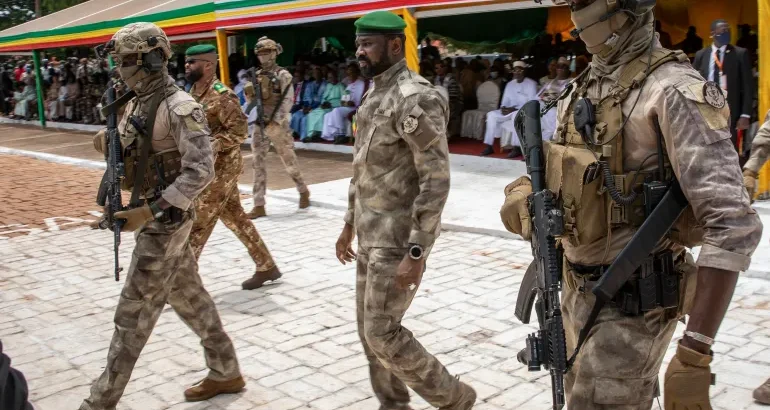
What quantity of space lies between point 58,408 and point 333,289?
2463 millimetres

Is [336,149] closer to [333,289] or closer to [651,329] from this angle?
[333,289]

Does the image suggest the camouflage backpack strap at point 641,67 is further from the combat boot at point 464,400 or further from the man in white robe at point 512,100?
the man in white robe at point 512,100

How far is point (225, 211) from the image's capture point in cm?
641

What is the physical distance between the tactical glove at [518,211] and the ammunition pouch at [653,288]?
1.20 ft

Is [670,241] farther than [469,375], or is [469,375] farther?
[469,375]

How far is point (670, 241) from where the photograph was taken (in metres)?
2.42

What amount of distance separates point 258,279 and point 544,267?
4232 mm

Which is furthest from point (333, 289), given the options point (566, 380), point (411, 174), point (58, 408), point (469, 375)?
point (566, 380)

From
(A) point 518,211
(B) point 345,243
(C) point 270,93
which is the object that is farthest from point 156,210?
(C) point 270,93

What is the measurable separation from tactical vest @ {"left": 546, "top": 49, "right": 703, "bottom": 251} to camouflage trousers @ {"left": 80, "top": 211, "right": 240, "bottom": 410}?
87.6 inches

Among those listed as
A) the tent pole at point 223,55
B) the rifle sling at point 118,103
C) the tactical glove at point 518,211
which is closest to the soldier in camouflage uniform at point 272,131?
the rifle sling at point 118,103

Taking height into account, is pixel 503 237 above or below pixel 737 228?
below

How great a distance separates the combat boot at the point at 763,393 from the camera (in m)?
3.90

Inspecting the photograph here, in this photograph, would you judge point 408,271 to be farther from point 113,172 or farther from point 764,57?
point 764,57
